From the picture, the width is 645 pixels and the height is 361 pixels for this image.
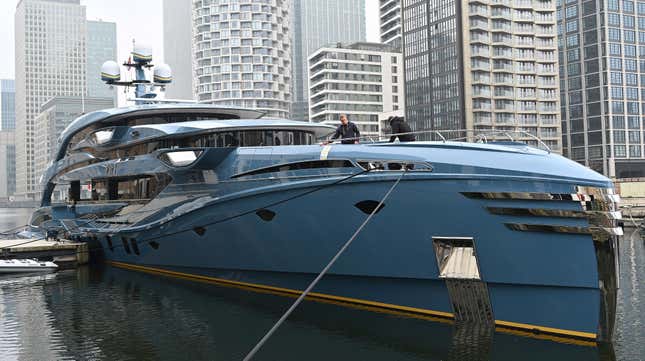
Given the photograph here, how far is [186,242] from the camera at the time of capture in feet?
57.1

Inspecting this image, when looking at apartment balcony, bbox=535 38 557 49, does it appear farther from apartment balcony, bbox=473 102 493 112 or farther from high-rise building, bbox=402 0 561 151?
apartment balcony, bbox=473 102 493 112

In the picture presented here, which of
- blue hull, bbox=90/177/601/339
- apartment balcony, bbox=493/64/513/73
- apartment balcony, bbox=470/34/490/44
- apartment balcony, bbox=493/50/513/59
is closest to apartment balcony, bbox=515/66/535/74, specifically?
apartment balcony, bbox=493/64/513/73

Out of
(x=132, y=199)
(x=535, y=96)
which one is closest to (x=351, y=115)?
(x=535, y=96)

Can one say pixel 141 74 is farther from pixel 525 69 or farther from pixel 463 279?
pixel 525 69

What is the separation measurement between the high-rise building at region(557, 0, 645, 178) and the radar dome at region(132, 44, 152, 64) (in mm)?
92362

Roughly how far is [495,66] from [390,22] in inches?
1531

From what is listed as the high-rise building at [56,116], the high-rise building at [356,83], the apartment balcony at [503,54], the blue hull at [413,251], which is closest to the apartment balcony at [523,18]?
the apartment balcony at [503,54]

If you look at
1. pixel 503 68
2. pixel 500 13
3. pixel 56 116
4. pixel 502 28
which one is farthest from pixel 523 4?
pixel 56 116

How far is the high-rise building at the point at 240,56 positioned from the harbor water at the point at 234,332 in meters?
110

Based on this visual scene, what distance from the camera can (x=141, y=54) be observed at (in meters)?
27.1

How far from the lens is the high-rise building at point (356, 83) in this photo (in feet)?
380

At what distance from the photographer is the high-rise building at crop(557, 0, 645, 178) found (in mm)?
102375

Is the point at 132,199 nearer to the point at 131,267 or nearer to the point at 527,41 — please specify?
the point at 131,267

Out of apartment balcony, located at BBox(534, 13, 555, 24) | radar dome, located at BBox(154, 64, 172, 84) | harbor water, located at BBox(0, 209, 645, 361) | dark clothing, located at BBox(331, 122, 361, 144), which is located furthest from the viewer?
apartment balcony, located at BBox(534, 13, 555, 24)
